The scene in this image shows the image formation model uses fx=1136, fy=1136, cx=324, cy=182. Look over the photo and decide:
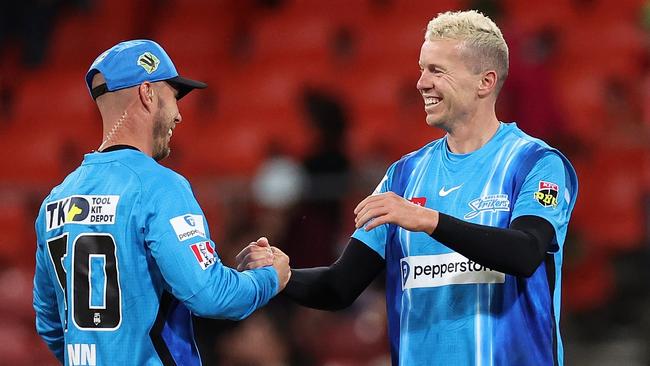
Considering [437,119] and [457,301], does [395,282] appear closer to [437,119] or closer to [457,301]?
[457,301]

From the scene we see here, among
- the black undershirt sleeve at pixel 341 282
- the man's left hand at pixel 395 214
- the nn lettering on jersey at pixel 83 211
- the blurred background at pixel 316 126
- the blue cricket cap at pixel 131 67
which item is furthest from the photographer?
the blurred background at pixel 316 126

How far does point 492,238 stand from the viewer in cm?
406

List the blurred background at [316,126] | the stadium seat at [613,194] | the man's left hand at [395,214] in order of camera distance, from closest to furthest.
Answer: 1. the man's left hand at [395,214]
2. the blurred background at [316,126]
3. the stadium seat at [613,194]

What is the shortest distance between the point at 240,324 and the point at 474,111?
3.52 metres

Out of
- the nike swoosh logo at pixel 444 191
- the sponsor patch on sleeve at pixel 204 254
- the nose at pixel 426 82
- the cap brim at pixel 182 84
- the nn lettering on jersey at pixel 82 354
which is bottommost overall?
the nn lettering on jersey at pixel 82 354

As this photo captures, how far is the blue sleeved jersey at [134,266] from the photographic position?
13.4 ft

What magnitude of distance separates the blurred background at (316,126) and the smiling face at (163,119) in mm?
3249

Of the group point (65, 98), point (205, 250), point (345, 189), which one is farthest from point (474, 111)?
point (65, 98)

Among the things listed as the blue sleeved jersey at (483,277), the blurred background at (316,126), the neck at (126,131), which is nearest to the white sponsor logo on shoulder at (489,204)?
the blue sleeved jersey at (483,277)

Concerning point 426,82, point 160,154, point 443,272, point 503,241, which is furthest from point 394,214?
point 160,154

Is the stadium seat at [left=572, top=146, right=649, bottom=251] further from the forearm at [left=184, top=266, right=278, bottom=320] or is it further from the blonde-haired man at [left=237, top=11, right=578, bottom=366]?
the forearm at [left=184, top=266, right=278, bottom=320]

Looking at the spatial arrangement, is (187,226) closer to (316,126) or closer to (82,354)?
(82,354)

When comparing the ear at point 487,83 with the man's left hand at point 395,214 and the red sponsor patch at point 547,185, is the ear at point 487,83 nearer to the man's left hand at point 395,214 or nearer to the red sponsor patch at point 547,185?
the red sponsor patch at point 547,185

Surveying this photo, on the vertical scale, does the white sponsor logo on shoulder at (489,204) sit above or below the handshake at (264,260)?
above
